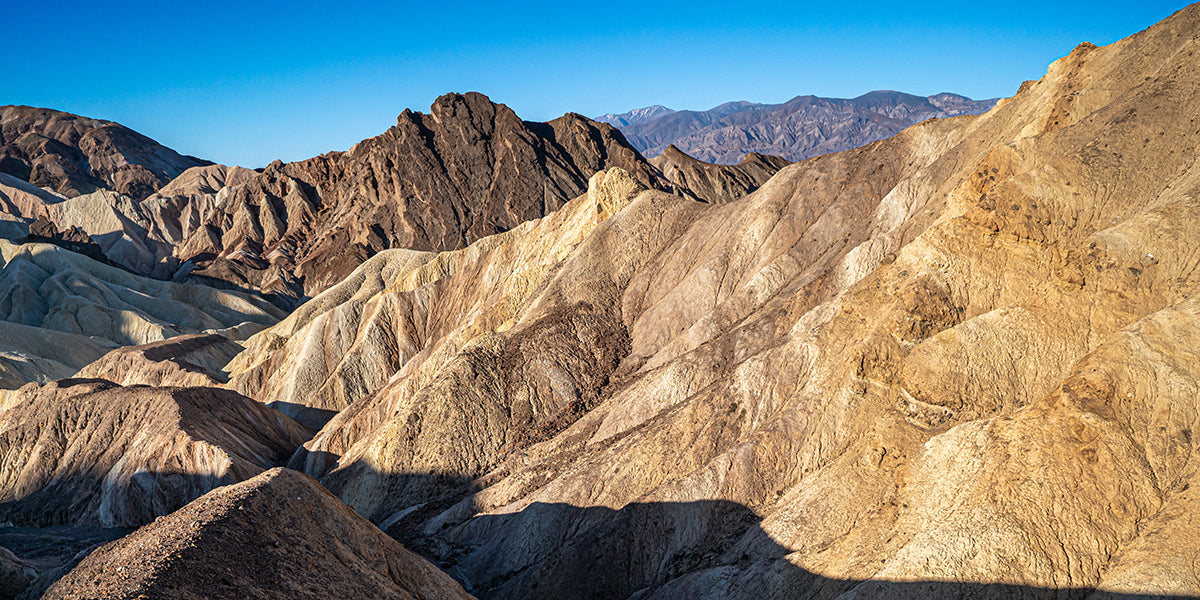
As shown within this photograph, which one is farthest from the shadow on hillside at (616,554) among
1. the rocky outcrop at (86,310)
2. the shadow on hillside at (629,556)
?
the rocky outcrop at (86,310)

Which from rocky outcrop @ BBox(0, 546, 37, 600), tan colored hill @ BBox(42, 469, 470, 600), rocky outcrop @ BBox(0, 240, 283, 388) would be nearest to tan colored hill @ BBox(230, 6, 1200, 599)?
tan colored hill @ BBox(42, 469, 470, 600)

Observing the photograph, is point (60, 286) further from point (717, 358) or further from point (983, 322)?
point (983, 322)

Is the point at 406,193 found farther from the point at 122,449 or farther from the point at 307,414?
the point at 122,449

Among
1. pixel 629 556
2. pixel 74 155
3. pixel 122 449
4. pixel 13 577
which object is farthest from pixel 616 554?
pixel 74 155

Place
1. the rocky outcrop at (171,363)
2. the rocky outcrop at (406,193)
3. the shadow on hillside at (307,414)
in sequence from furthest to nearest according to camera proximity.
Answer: the rocky outcrop at (406,193) → the rocky outcrop at (171,363) → the shadow on hillside at (307,414)

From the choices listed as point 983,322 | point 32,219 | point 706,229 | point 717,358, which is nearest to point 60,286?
point 32,219

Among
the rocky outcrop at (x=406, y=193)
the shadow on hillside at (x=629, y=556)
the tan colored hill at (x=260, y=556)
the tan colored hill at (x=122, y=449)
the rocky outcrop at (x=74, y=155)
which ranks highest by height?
the rocky outcrop at (x=74, y=155)

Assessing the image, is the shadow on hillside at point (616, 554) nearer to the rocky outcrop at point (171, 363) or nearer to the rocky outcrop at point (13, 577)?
the rocky outcrop at point (13, 577)
